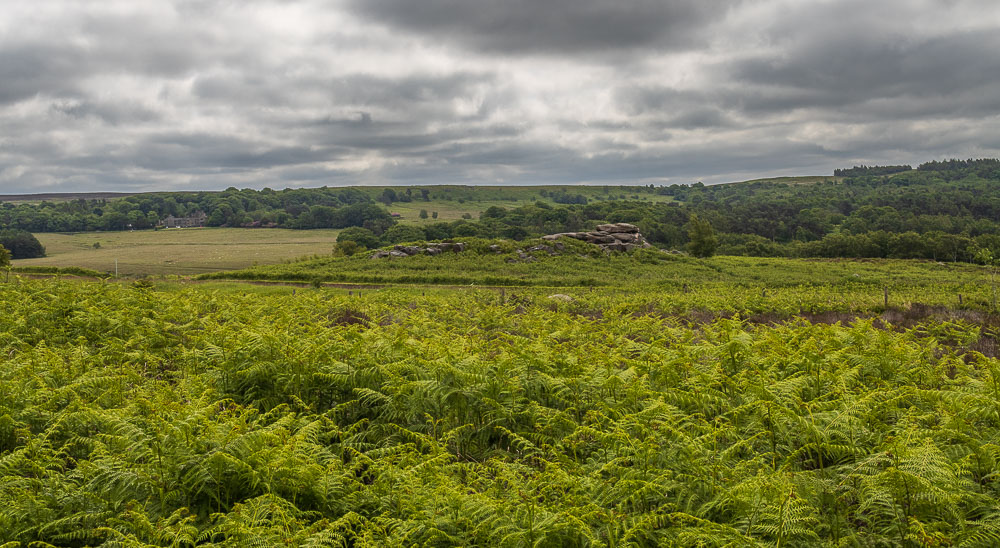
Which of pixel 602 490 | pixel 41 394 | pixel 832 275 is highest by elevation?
pixel 41 394

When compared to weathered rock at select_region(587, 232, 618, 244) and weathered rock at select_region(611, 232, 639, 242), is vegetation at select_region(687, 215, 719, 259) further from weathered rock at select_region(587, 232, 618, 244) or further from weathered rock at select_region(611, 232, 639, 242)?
weathered rock at select_region(587, 232, 618, 244)

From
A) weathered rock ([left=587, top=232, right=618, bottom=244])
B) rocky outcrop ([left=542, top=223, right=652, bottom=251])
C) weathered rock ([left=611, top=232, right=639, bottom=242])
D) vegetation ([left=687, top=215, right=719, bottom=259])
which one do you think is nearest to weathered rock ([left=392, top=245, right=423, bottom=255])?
rocky outcrop ([left=542, top=223, right=652, bottom=251])

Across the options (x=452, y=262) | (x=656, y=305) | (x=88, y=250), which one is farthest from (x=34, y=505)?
(x=88, y=250)

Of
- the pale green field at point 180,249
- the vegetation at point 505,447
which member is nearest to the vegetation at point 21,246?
the pale green field at point 180,249

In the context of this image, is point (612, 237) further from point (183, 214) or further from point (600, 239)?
point (183, 214)

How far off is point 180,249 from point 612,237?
82912 millimetres

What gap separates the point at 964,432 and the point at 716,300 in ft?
81.7

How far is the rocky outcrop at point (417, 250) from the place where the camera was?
6831cm

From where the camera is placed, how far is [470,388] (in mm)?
7484

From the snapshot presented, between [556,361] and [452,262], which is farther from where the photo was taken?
[452,262]

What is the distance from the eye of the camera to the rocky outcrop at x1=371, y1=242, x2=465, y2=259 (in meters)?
68.3

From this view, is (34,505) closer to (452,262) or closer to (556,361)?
(556,361)

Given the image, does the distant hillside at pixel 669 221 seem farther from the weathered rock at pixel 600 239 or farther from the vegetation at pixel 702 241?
the weathered rock at pixel 600 239

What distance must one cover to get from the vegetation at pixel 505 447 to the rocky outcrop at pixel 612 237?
67616 mm
